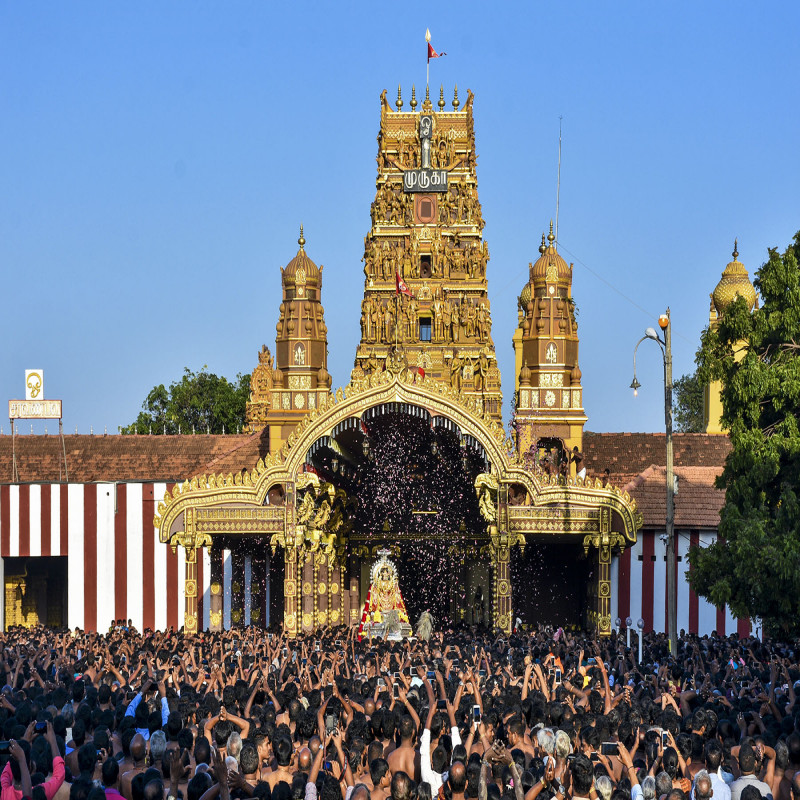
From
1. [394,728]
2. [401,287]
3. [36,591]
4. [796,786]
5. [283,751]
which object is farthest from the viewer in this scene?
[36,591]

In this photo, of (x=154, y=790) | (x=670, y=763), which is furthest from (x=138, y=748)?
(x=670, y=763)

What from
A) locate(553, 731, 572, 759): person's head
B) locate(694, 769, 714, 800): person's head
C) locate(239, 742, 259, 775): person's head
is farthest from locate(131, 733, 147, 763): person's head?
locate(694, 769, 714, 800): person's head

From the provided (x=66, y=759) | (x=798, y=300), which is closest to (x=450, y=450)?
(x=798, y=300)

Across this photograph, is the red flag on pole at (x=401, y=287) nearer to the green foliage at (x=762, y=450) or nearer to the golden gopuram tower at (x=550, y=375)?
the golden gopuram tower at (x=550, y=375)

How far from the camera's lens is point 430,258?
43.7 meters

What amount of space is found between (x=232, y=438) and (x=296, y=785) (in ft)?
106

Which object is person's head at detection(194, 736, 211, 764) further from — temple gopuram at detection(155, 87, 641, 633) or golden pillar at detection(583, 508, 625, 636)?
golden pillar at detection(583, 508, 625, 636)

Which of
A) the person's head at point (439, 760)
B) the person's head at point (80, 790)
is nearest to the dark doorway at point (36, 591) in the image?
the person's head at point (439, 760)

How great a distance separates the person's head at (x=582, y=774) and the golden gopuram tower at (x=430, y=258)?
1224 inches

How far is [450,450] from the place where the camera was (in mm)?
36688

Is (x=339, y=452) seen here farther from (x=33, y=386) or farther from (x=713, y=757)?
(x=713, y=757)

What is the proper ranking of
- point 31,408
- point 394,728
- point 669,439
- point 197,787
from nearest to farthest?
point 197,787 < point 394,728 < point 669,439 < point 31,408

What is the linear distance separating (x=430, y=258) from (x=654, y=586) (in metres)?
14.9

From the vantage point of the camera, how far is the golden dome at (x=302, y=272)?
137 feet
